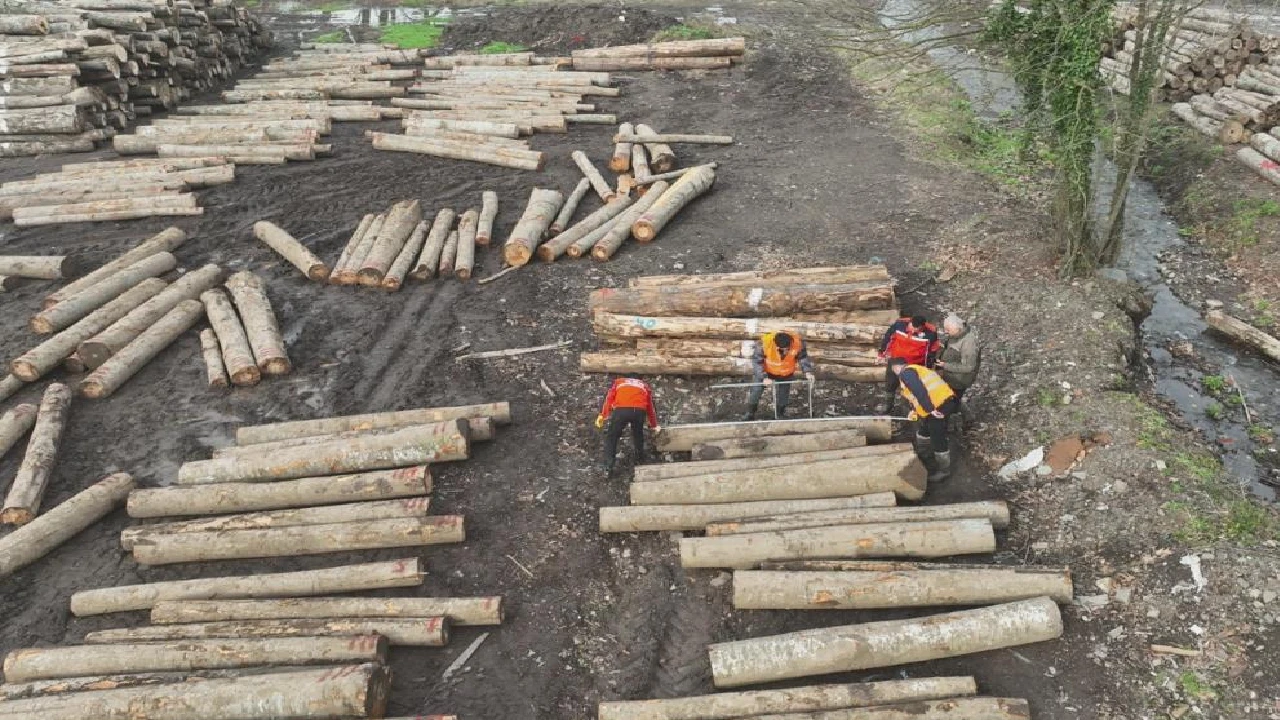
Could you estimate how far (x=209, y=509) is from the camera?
9.74m

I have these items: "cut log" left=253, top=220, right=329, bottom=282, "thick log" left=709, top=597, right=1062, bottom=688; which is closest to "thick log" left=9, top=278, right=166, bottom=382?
"cut log" left=253, top=220, right=329, bottom=282

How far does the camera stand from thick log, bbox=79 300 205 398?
1227 cm

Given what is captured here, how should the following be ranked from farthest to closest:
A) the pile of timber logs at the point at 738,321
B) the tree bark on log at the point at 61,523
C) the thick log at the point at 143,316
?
the thick log at the point at 143,316
the pile of timber logs at the point at 738,321
the tree bark on log at the point at 61,523

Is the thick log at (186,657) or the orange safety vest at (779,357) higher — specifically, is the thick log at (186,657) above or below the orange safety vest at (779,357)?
below

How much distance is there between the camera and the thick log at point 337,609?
816 centimetres

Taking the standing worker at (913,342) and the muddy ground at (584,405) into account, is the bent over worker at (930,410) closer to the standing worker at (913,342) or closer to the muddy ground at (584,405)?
the standing worker at (913,342)

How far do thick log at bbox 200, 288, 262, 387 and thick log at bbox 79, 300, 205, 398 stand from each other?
30 centimetres

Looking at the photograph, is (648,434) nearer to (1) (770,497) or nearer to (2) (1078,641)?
(1) (770,497)

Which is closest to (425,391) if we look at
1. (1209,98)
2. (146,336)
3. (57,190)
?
(146,336)

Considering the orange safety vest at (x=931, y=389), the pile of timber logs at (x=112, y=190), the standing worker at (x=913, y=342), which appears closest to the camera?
the orange safety vest at (x=931, y=389)

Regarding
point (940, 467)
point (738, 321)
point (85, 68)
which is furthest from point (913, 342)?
point (85, 68)

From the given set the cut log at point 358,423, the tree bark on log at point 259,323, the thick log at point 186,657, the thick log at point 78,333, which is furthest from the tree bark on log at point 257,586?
the thick log at point 78,333

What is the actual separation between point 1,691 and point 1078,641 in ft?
32.9

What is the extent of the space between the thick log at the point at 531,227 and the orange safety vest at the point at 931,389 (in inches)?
318
